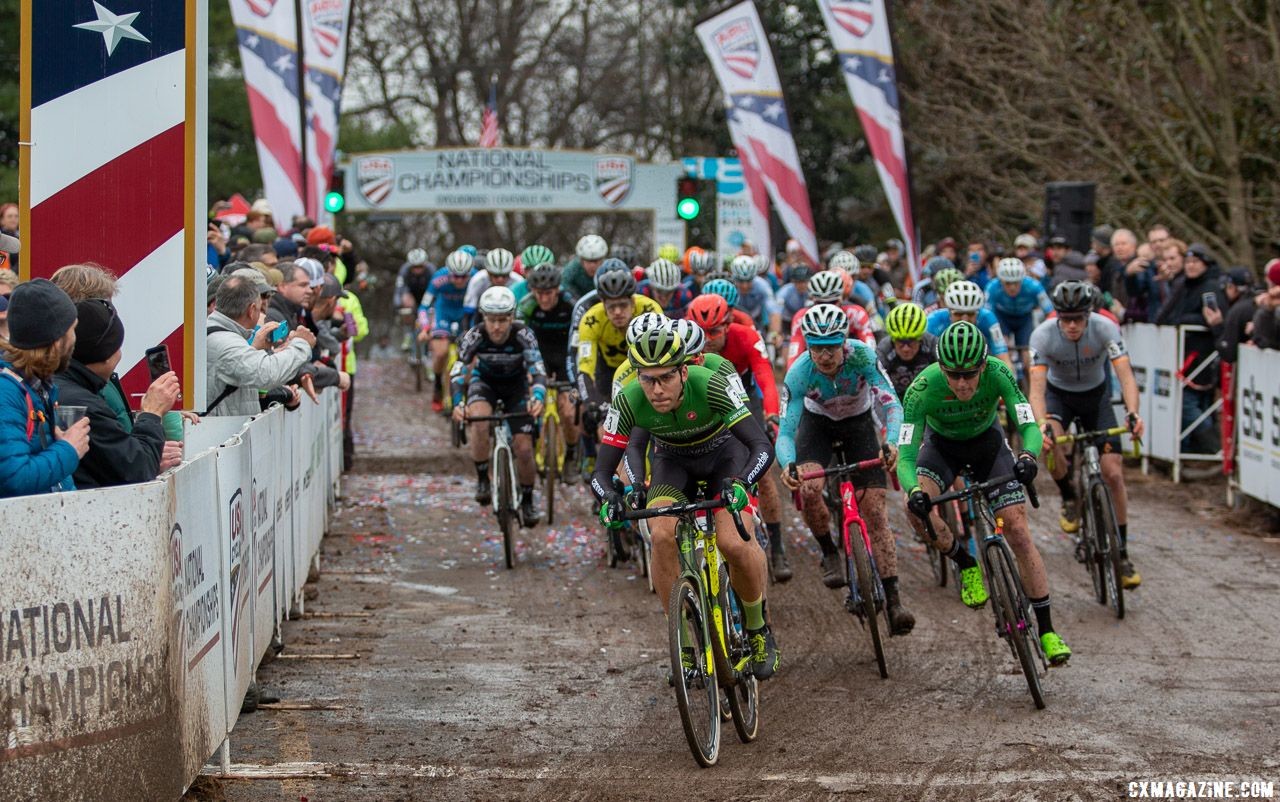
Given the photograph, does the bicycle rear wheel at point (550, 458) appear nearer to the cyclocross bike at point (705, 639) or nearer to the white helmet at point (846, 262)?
the white helmet at point (846, 262)

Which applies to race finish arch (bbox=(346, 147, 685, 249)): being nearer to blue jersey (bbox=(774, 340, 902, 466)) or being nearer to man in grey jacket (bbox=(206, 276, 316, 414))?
blue jersey (bbox=(774, 340, 902, 466))

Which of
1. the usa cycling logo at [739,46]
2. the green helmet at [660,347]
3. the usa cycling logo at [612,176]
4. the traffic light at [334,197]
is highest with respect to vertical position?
the usa cycling logo at [739,46]

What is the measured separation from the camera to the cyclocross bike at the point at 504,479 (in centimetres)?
1230

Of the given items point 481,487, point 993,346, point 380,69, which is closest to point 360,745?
point 481,487

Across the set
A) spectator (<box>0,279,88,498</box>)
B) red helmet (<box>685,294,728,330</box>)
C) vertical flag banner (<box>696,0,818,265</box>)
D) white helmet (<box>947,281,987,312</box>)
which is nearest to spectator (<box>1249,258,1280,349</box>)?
white helmet (<box>947,281,987,312</box>)

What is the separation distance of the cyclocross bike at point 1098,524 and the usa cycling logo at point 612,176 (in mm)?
27345

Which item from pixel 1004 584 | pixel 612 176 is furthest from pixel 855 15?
pixel 612 176

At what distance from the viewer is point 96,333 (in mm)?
6043

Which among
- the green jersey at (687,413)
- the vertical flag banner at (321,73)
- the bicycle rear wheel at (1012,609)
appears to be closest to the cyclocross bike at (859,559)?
the bicycle rear wheel at (1012,609)

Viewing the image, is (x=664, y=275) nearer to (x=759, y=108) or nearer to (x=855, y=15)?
(x=855, y=15)

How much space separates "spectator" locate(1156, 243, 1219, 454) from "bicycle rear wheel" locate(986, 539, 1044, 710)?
864 centimetres

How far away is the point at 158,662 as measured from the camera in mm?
5547

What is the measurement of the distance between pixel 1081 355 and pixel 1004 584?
11.0ft

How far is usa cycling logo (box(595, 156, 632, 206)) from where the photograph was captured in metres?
37.8
